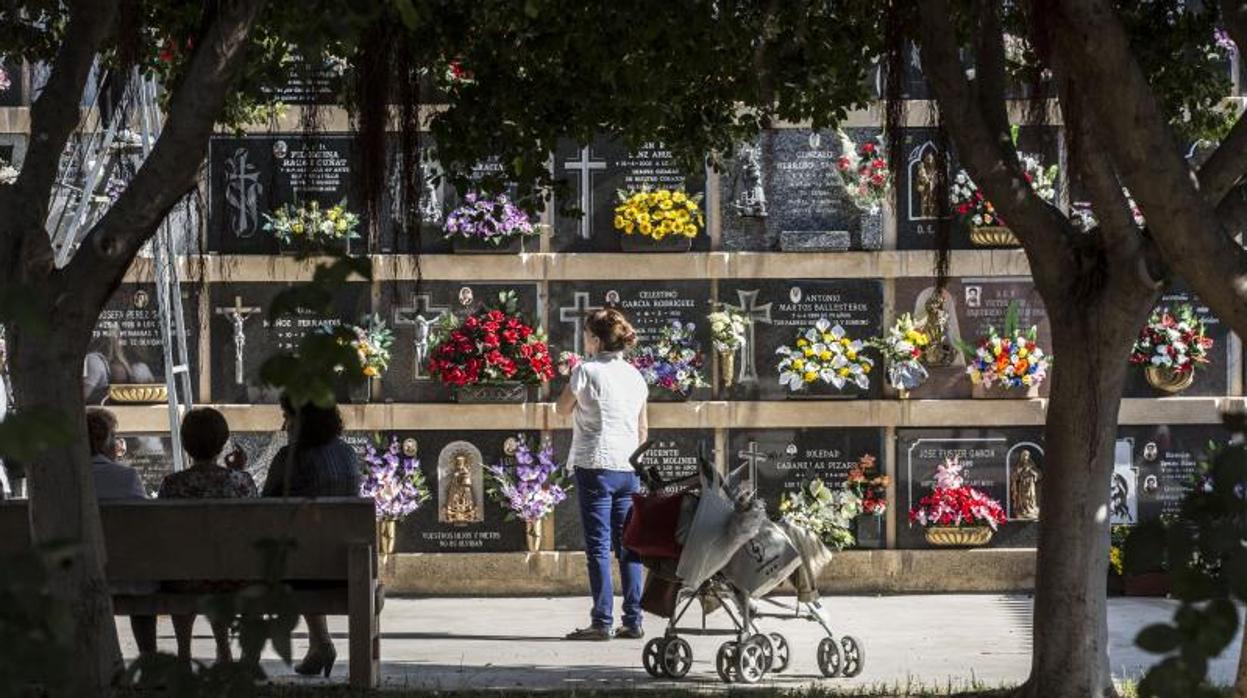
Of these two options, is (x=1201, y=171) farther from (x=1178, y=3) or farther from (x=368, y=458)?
(x=368, y=458)

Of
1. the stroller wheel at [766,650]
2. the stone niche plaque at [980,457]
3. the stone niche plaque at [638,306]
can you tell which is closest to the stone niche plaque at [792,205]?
the stone niche plaque at [638,306]

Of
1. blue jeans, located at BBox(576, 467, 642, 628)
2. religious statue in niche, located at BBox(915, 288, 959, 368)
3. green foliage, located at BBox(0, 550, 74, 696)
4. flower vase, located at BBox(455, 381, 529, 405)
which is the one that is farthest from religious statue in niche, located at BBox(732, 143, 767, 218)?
green foliage, located at BBox(0, 550, 74, 696)

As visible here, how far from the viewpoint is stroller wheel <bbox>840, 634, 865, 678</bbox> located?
850cm

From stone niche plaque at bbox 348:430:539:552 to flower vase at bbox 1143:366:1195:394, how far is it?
3685 millimetres

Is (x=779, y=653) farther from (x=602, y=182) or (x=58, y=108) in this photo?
(x=602, y=182)

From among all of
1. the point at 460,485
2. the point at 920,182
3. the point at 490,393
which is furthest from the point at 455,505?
the point at 920,182

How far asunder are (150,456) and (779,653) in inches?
189

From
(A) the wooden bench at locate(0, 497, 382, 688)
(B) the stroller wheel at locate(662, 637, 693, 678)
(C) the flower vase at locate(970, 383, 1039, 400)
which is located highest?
(C) the flower vase at locate(970, 383, 1039, 400)

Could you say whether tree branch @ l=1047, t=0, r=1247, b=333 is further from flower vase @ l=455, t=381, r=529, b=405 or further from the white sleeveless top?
flower vase @ l=455, t=381, r=529, b=405

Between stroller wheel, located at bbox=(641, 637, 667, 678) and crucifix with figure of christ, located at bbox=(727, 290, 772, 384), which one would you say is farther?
crucifix with figure of christ, located at bbox=(727, 290, 772, 384)

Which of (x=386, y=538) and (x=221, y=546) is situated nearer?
(x=221, y=546)

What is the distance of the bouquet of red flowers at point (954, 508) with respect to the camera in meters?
11.9

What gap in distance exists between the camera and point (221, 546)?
755 centimetres

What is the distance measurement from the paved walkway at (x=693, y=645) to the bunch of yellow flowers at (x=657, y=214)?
2.15m
